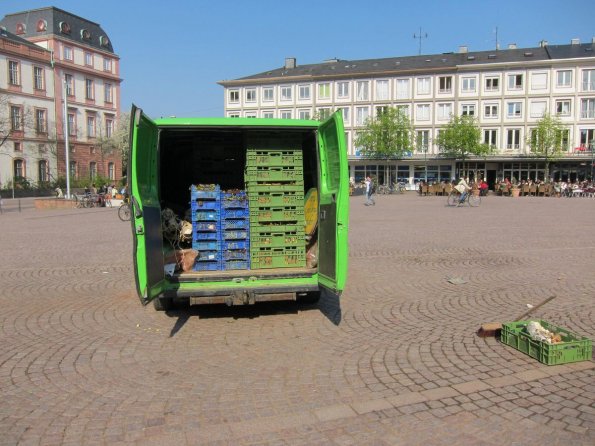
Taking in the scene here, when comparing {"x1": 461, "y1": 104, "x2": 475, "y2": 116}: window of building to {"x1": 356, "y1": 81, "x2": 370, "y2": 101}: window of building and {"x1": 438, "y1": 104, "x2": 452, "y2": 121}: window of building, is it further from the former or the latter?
{"x1": 356, "y1": 81, "x2": 370, "y2": 101}: window of building

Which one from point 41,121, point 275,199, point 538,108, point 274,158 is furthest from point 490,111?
point 275,199

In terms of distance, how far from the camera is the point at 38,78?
202 feet

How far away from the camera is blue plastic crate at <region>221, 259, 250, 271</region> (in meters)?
6.59

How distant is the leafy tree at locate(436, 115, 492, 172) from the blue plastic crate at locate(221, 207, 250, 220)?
59.2 m

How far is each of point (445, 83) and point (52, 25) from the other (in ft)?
165

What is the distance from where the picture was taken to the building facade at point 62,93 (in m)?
58.8

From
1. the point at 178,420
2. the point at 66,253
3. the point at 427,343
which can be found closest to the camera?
the point at 178,420

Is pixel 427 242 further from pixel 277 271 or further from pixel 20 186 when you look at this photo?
pixel 20 186

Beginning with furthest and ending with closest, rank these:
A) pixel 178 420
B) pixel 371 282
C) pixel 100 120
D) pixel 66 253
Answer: pixel 100 120 → pixel 66 253 → pixel 371 282 → pixel 178 420

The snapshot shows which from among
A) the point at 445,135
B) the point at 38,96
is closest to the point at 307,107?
the point at 445,135

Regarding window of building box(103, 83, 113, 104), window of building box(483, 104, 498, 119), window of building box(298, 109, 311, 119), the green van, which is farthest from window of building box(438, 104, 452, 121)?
the green van

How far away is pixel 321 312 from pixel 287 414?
293cm

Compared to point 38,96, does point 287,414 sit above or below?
below

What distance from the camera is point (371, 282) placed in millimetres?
8320
